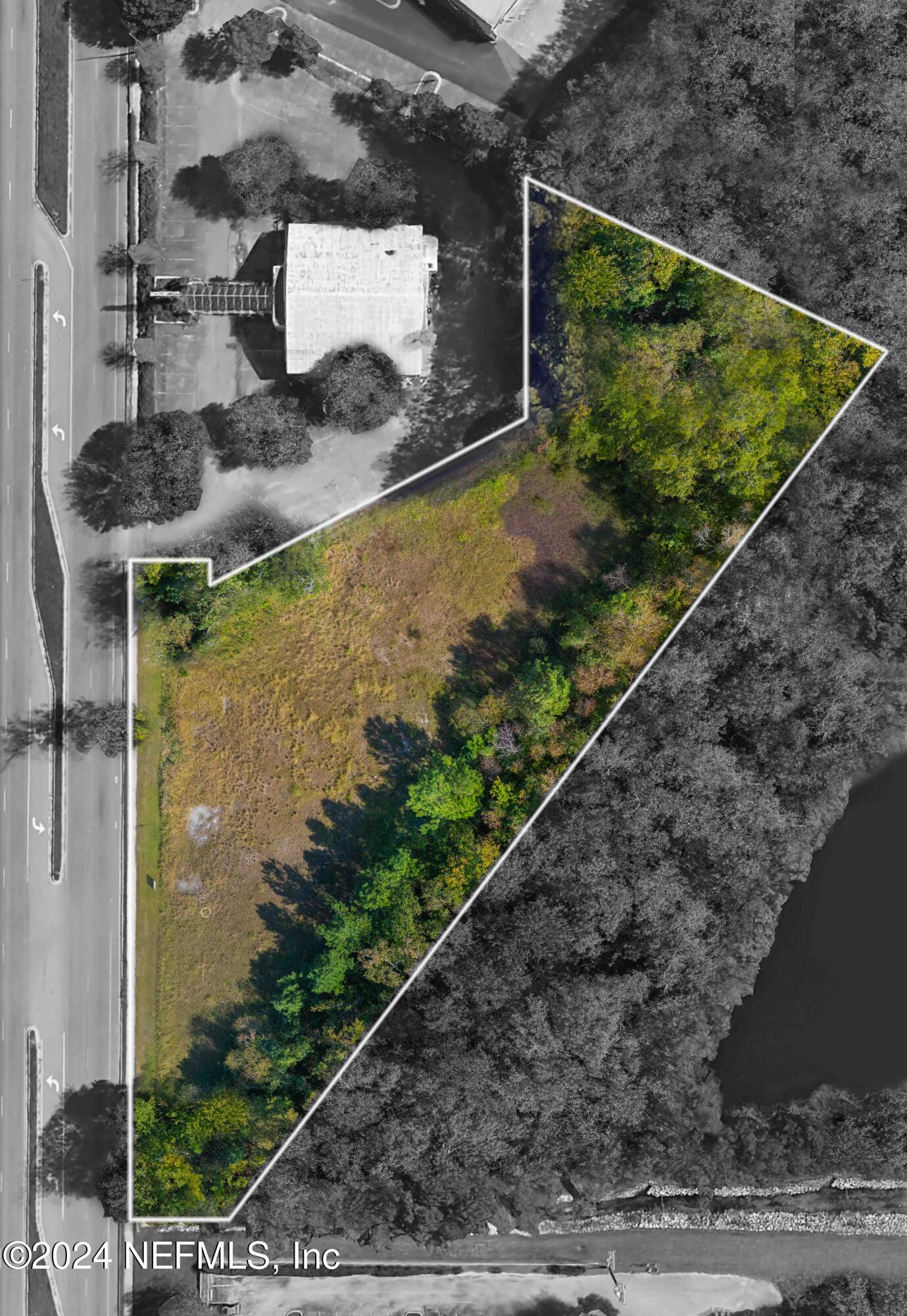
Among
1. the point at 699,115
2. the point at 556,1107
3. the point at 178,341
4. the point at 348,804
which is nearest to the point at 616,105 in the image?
the point at 699,115

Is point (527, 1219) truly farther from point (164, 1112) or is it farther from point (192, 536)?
point (192, 536)

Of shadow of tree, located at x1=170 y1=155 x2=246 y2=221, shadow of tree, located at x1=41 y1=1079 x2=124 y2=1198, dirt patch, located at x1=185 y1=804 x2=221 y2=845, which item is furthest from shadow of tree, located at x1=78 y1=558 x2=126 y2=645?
shadow of tree, located at x1=41 y1=1079 x2=124 y2=1198

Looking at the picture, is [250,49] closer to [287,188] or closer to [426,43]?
[287,188]

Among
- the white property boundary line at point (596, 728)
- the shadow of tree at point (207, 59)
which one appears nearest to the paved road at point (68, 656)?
the white property boundary line at point (596, 728)

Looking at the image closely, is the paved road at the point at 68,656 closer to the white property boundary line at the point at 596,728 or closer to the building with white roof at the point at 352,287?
the white property boundary line at the point at 596,728

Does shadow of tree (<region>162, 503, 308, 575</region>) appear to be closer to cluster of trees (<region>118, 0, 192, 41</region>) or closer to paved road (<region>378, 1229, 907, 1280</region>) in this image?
cluster of trees (<region>118, 0, 192, 41</region>)

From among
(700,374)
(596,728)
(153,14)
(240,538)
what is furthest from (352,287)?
(596,728)

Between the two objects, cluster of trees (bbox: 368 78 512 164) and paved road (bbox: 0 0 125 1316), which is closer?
cluster of trees (bbox: 368 78 512 164)
